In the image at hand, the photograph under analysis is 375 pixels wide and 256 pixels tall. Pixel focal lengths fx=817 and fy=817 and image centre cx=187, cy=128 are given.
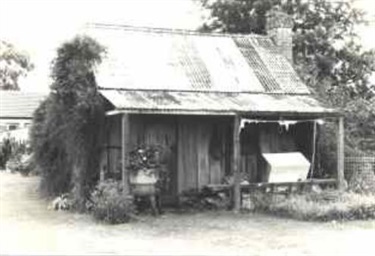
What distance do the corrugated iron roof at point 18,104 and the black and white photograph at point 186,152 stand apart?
26310mm

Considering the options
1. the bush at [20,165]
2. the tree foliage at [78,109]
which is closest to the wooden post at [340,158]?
the tree foliage at [78,109]

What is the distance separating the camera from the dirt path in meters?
14.3

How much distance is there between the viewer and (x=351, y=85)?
32.9 meters

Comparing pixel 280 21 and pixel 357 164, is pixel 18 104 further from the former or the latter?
pixel 357 164

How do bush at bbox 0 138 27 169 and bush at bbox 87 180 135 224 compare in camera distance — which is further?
bush at bbox 0 138 27 169

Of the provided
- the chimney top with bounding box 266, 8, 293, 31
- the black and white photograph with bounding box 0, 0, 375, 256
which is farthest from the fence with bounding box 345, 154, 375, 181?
the chimney top with bounding box 266, 8, 293, 31

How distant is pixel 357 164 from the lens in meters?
23.5

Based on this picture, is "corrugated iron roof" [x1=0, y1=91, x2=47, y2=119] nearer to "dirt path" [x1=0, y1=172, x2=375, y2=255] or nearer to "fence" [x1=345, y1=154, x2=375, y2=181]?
"fence" [x1=345, y1=154, x2=375, y2=181]

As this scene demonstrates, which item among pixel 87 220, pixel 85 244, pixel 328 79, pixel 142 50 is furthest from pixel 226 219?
pixel 328 79

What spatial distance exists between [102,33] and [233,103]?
180 inches

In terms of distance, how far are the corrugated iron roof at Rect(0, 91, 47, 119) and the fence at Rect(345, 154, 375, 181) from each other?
1210 inches

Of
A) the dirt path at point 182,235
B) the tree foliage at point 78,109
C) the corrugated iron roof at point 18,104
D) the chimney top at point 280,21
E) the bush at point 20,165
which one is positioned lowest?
the dirt path at point 182,235

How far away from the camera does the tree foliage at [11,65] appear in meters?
66.8

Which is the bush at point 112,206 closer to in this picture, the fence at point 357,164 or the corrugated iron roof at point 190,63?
the corrugated iron roof at point 190,63
